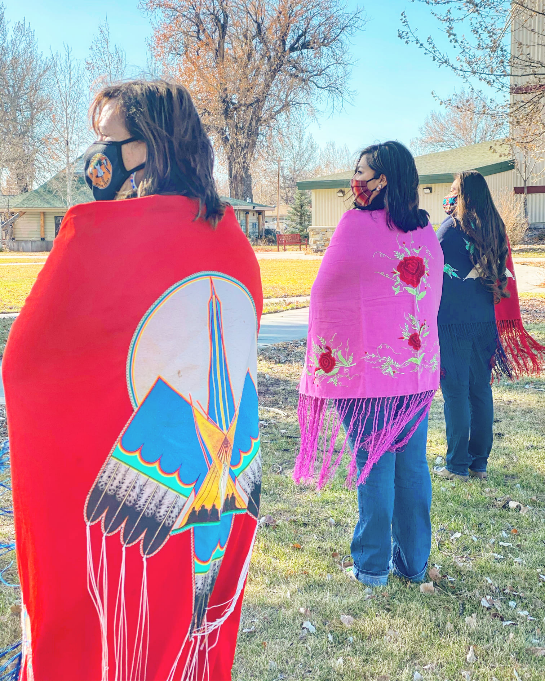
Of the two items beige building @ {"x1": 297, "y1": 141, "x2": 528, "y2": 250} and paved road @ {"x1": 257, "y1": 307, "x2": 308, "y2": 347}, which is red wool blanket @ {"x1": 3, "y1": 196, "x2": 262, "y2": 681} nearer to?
paved road @ {"x1": 257, "y1": 307, "x2": 308, "y2": 347}

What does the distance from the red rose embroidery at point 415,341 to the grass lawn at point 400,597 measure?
120 cm

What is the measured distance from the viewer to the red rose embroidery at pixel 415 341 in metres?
2.99

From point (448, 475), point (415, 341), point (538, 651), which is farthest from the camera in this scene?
point (448, 475)

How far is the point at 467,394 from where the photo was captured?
4410 millimetres

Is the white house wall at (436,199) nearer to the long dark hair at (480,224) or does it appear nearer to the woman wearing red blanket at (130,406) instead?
the long dark hair at (480,224)

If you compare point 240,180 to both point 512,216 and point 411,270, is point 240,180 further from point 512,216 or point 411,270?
point 411,270

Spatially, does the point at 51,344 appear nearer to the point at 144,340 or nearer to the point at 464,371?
the point at 144,340

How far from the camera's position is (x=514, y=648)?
2756 mm

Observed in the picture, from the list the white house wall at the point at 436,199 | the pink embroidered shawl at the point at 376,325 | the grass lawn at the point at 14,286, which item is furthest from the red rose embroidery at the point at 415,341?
the white house wall at the point at 436,199

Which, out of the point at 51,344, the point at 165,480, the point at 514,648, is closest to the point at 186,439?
the point at 165,480

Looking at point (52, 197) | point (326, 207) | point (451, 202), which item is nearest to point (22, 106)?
point (52, 197)

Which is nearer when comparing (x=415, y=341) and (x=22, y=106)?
(x=415, y=341)

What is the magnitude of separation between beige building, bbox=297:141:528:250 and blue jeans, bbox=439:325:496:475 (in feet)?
85.4

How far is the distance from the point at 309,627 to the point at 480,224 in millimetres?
2709
